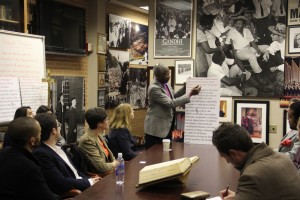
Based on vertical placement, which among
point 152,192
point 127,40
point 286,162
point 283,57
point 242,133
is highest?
point 127,40

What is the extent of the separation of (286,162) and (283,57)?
9.94ft

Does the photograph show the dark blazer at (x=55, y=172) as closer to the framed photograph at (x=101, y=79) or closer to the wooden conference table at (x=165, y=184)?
the wooden conference table at (x=165, y=184)

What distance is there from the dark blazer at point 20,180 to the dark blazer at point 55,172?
39 centimetres

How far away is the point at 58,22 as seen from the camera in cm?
575

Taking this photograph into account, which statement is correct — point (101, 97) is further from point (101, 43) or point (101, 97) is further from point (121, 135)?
point (121, 135)

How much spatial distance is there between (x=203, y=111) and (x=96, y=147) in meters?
1.49

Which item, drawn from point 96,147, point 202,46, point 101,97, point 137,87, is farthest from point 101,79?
point 96,147

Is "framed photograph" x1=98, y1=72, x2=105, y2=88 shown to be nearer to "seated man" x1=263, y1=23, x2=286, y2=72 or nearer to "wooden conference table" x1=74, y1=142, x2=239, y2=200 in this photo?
"seated man" x1=263, y1=23, x2=286, y2=72

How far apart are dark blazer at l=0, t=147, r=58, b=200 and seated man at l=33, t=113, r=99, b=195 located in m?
0.39

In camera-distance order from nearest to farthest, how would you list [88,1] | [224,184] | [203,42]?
[224,184]
[203,42]
[88,1]

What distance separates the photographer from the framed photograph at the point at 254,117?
15.6 ft

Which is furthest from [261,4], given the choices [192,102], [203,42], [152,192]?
[152,192]

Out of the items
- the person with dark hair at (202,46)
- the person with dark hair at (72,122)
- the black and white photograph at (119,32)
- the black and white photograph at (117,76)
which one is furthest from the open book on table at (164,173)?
the black and white photograph at (119,32)

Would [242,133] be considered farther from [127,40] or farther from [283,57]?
[127,40]
